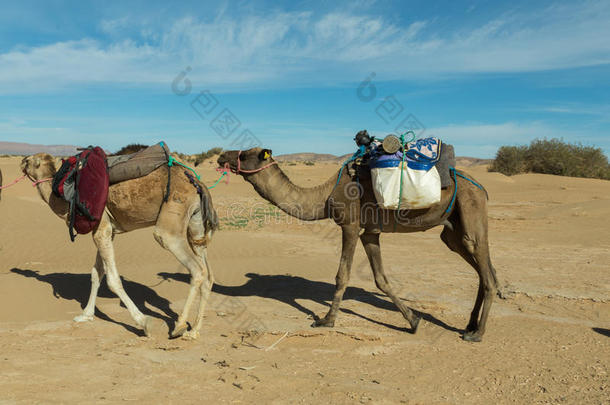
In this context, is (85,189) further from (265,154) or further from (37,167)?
(265,154)

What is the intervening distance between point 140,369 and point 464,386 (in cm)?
330

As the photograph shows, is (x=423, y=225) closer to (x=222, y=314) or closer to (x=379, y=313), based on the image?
(x=379, y=313)

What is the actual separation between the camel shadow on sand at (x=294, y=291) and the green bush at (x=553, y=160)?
1455 inches

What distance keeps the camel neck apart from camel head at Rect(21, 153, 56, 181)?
2877 mm

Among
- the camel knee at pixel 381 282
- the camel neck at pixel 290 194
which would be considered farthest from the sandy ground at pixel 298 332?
the camel neck at pixel 290 194

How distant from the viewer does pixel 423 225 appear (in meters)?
6.38

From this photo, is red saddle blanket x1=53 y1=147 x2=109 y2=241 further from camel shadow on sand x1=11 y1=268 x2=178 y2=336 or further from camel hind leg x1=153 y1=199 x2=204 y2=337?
camel shadow on sand x1=11 y1=268 x2=178 y2=336

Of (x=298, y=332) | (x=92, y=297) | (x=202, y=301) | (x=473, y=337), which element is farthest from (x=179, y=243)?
(x=473, y=337)

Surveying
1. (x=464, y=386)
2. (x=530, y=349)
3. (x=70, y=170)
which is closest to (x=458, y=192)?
(x=530, y=349)

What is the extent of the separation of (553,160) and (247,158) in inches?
1581

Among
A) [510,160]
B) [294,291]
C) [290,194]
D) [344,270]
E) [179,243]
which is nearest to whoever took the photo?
[179,243]

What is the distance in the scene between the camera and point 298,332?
19.7 feet

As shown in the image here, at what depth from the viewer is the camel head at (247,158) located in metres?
6.03

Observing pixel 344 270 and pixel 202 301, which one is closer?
pixel 202 301
